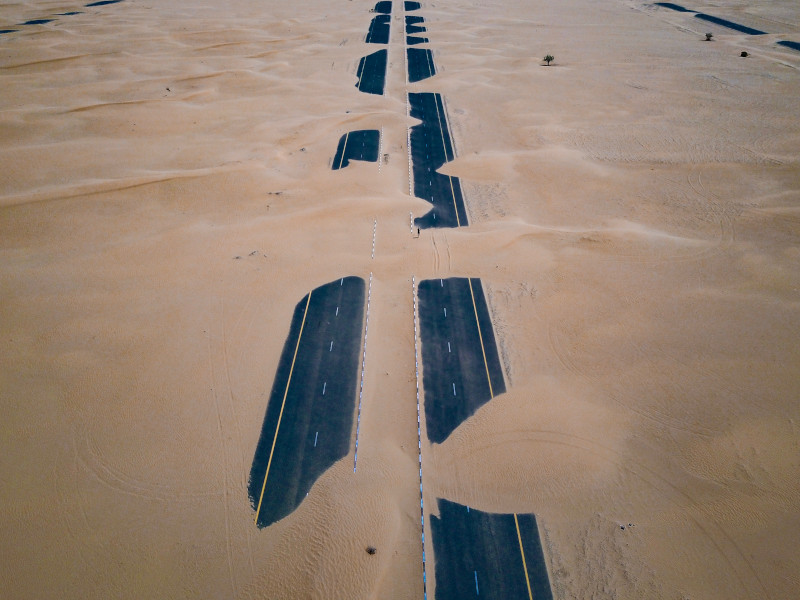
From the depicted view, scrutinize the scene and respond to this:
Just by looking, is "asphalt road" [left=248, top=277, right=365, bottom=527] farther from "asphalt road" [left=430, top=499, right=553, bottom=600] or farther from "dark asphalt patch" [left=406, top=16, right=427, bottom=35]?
"dark asphalt patch" [left=406, top=16, right=427, bottom=35]

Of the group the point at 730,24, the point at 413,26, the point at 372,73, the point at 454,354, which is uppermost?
the point at 413,26

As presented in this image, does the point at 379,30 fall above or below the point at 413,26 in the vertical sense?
below

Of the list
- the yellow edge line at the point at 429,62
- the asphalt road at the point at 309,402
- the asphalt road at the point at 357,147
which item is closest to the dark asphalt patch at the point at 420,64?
the yellow edge line at the point at 429,62

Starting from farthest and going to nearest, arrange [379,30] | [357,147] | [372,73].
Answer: [379,30], [372,73], [357,147]

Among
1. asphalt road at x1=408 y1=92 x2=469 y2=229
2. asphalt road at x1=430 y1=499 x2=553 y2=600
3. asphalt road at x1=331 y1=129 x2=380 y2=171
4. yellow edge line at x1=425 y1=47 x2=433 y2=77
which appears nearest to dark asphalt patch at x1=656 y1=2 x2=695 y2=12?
yellow edge line at x1=425 y1=47 x2=433 y2=77

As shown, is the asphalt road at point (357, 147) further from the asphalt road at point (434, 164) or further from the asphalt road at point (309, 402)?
the asphalt road at point (309, 402)

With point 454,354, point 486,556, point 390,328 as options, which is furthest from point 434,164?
point 486,556

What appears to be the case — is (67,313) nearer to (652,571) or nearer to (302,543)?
(302,543)

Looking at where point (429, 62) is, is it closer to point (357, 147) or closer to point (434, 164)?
point (357, 147)
